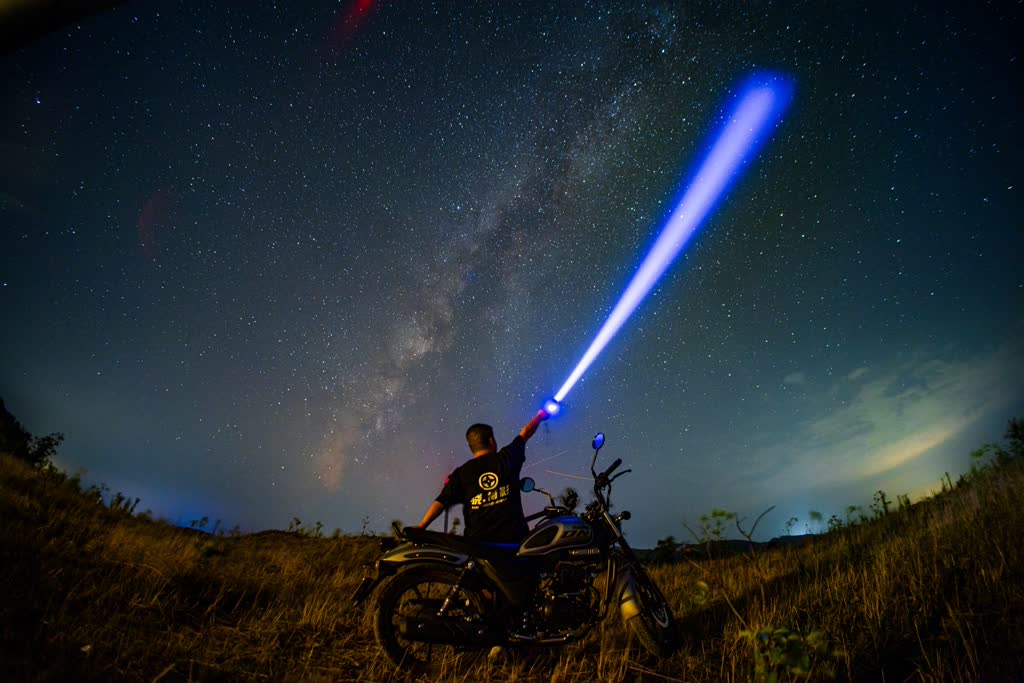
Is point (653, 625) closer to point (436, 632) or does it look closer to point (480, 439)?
point (436, 632)

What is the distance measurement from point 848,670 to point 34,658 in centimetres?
525

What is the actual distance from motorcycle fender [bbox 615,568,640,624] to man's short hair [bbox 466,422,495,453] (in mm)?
1914

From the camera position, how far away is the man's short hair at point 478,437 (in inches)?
196

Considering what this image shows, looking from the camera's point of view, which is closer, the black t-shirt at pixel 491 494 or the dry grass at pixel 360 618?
the dry grass at pixel 360 618

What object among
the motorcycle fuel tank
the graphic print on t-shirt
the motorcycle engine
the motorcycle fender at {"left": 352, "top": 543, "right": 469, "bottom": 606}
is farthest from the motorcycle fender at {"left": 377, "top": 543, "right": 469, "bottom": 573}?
the motorcycle engine

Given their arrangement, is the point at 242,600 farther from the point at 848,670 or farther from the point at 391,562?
the point at 848,670

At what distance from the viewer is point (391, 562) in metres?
3.74

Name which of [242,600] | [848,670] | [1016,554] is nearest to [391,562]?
[242,600]

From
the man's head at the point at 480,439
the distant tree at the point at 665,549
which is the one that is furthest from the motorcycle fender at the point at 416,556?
the distant tree at the point at 665,549

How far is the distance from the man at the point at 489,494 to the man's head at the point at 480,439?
11 mm

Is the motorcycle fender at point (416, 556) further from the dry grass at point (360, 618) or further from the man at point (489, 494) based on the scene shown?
the dry grass at point (360, 618)

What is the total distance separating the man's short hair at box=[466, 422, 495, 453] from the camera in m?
4.98

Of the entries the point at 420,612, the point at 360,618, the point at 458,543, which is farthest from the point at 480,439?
the point at 360,618

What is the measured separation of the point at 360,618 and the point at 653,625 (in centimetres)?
321
